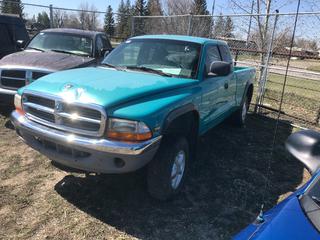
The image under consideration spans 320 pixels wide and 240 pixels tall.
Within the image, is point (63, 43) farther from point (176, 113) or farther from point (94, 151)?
point (94, 151)

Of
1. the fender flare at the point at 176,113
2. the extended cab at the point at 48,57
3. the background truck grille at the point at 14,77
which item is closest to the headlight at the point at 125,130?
the fender flare at the point at 176,113

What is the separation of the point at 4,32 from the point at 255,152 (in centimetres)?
643

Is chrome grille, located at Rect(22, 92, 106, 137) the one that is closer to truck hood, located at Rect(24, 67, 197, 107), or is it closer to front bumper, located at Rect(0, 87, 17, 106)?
truck hood, located at Rect(24, 67, 197, 107)

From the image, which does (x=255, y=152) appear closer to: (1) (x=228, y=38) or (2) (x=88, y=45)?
(2) (x=88, y=45)

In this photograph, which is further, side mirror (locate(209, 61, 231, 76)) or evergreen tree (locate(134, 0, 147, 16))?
evergreen tree (locate(134, 0, 147, 16))

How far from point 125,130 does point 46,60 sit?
3.93 metres

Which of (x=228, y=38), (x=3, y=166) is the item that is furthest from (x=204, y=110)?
(x=228, y=38)

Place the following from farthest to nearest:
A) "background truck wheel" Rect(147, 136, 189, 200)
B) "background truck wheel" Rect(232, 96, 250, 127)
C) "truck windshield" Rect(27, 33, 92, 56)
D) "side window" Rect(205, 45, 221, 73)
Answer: "truck windshield" Rect(27, 33, 92, 56) < "background truck wheel" Rect(232, 96, 250, 127) < "side window" Rect(205, 45, 221, 73) < "background truck wheel" Rect(147, 136, 189, 200)

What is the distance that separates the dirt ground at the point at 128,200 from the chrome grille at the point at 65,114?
2.93 ft

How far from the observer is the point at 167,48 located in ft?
16.1

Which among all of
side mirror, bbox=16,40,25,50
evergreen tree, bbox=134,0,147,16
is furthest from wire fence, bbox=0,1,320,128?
evergreen tree, bbox=134,0,147,16

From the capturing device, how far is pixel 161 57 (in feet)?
15.8

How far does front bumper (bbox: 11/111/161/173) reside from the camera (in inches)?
131

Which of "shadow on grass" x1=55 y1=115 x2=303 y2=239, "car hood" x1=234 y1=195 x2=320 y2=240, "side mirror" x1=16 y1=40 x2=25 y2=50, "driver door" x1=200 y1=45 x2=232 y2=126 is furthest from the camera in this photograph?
"side mirror" x1=16 y1=40 x2=25 y2=50
